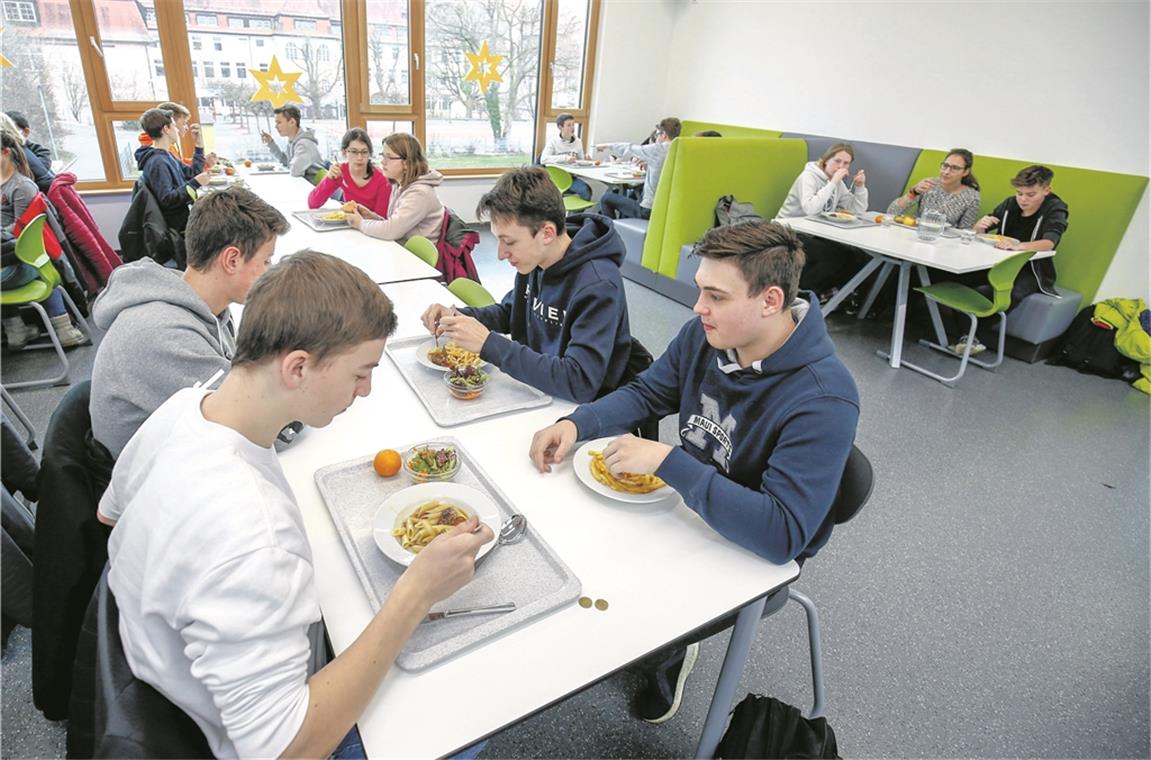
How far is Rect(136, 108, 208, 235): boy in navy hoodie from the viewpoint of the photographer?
3.52 metres

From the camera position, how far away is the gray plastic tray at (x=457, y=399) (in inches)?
54.9

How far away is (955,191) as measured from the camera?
4.31 m

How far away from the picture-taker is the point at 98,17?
14.6 feet

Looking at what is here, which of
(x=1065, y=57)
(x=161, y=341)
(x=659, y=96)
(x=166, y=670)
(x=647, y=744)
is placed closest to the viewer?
(x=166, y=670)

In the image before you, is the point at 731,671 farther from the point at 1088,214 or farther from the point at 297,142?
the point at 297,142

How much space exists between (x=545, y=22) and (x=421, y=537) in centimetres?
643

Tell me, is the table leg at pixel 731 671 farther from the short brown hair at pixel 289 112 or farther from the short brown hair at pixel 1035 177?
the short brown hair at pixel 289 112

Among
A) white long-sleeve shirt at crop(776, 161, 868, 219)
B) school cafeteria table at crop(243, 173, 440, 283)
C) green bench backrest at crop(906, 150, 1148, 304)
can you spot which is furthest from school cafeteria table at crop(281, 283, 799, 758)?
green bench backrest at crop(906, 150, 1148, 304)

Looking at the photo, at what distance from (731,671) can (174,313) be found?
1.36 meters

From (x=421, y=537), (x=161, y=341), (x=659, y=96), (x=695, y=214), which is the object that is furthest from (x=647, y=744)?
(x=659, y=96)

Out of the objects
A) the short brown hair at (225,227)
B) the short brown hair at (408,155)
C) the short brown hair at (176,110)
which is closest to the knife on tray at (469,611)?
the short brown hair at (225,227)

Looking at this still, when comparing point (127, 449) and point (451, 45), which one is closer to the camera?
point (127, 449)

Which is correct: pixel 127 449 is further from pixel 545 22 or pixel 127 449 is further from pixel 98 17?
pixel 545 22

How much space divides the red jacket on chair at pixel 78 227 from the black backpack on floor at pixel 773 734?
404 centimetres
